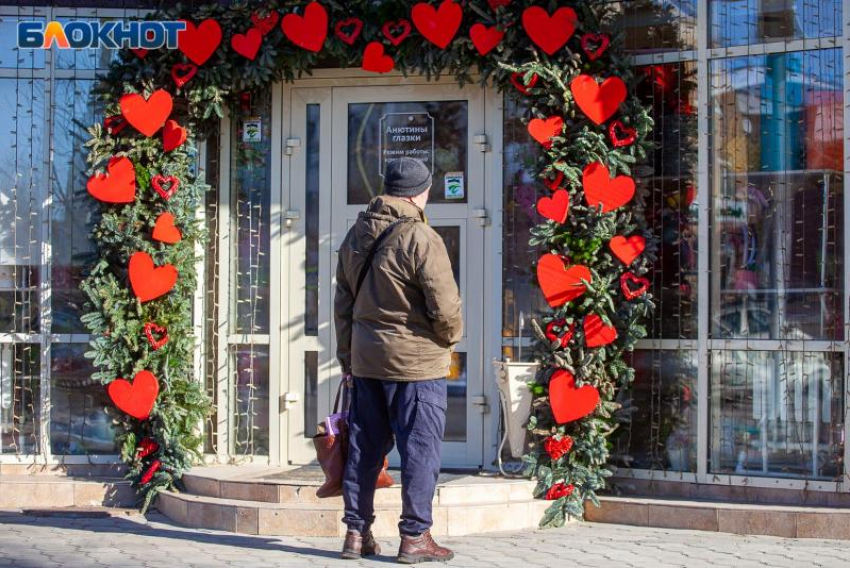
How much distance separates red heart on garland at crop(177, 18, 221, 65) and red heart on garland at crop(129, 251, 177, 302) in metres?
1.30

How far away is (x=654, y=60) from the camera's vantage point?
25.6 feet

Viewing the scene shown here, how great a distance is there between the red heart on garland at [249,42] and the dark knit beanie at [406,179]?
240cm

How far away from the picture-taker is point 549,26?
7.56m

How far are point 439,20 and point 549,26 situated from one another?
679 mm

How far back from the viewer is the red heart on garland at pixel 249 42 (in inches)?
315

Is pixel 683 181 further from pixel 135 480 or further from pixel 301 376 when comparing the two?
pixel 135 480

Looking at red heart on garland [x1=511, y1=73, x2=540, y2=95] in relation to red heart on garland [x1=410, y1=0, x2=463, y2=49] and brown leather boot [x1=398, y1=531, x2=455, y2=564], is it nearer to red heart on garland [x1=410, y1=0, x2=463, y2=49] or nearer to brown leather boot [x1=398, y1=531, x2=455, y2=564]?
red heart on garland [x1=410, y1=0, x2=463, y2=49]

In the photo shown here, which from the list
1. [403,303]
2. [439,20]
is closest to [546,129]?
[439,20]

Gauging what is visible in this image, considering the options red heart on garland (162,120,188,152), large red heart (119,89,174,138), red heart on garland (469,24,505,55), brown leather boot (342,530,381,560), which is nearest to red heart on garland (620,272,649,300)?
Result: red heart on garland (469,24,505,55)

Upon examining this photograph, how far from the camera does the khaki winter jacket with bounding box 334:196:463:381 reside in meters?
5.70

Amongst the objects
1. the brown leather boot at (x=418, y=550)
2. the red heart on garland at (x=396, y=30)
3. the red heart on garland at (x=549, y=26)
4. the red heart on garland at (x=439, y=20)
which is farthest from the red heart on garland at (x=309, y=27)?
the brown leather boot at (x=418, y=550)

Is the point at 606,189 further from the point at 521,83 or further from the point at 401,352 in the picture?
the point at 401,352

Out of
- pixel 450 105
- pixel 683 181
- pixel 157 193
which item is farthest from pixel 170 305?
pixel 683 181

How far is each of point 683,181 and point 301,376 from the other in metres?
2.75
